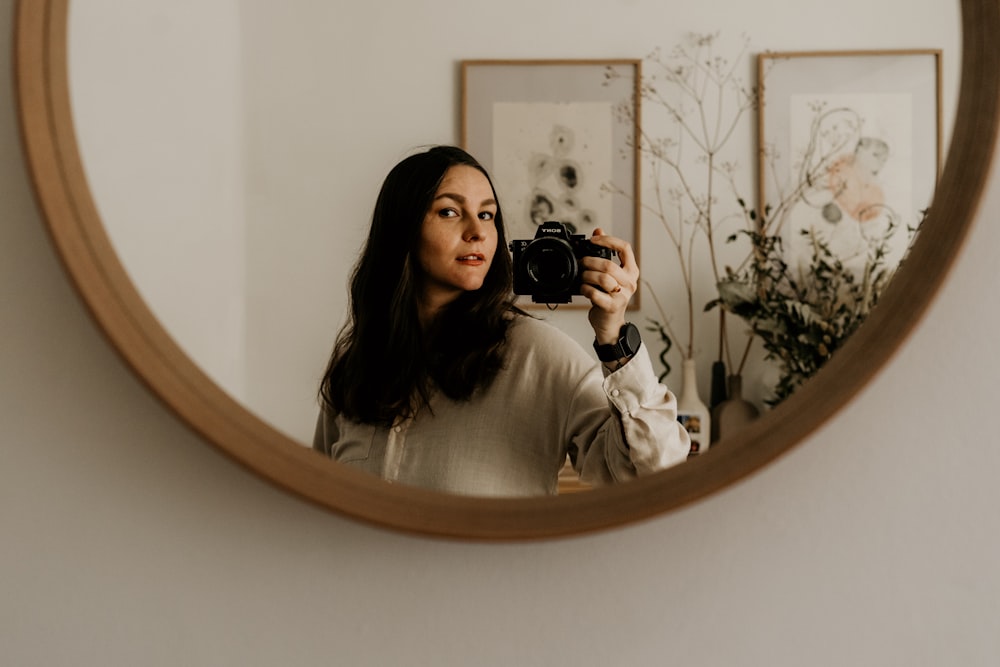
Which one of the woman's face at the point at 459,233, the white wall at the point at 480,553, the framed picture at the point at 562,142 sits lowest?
the white wall at the point at 480,553

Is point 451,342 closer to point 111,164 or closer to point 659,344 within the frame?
point 659,344

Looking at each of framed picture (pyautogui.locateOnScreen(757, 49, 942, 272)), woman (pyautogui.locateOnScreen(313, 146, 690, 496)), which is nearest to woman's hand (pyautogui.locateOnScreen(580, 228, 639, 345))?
woman (pyautogui.locateOnScreen(313, 146, 690, 496))

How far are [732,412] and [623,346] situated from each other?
93 mm

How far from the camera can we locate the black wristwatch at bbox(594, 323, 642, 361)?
0.62m

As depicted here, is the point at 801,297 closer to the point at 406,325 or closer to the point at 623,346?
the point at 623,346

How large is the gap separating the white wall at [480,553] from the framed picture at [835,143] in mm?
115

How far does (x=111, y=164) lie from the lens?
24.5 inches

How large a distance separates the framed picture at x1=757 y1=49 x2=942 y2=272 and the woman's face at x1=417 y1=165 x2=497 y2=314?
0.66ft

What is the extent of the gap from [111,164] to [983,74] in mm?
646

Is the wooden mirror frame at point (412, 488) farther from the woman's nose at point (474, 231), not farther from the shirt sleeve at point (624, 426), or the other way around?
the woman's nose at point (474, 231)

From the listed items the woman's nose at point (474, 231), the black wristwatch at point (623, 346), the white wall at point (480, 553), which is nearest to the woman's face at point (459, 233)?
the woman's nose at point (474, 231)

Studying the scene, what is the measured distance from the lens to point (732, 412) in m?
0.62

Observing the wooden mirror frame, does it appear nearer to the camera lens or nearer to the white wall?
the white wall

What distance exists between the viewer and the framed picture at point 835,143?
611 millimetres
